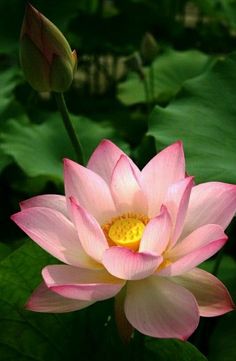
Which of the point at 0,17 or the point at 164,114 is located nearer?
the point at 164,114

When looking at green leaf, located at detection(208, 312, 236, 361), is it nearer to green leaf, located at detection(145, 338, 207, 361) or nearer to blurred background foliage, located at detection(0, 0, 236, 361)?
blurred background foliage, located at detection(0, 0, 236, 361)

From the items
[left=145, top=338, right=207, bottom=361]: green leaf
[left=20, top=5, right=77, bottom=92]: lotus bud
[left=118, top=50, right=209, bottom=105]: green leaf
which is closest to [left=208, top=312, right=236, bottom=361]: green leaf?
[left=145, top=338, right=207, bottom=361]: green leaf

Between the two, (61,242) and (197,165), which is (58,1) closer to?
(197,165)

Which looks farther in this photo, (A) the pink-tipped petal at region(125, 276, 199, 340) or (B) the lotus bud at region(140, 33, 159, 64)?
(B) the lotus bud at region(140, 33, 159, 64)

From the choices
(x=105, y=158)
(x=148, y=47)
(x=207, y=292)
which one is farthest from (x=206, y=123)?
(x=148, y=47)

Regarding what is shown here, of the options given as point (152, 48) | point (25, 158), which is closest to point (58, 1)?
point (152, 48)

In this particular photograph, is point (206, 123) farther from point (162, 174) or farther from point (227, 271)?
point (162, 174)
